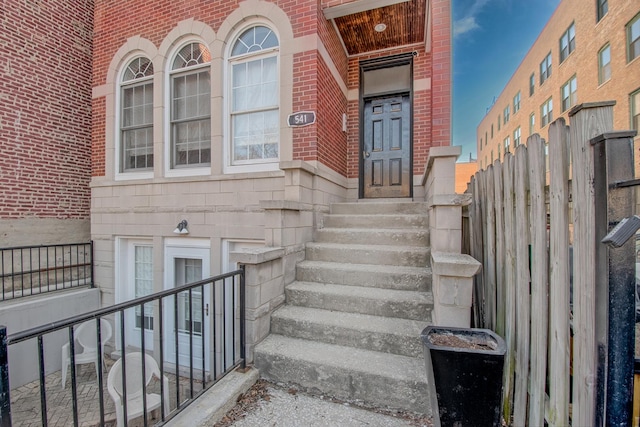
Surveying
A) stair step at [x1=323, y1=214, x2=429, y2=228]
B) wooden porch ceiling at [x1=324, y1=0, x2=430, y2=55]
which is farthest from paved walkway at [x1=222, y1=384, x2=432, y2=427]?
wooden porch ceiling at [x1=324, y1=0, x2=430, y2=55]

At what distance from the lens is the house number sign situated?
4.32 m

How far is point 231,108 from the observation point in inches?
194

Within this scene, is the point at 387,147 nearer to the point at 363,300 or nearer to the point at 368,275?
the point at 368,275

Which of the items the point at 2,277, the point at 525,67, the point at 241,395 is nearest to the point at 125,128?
the point at 2,277

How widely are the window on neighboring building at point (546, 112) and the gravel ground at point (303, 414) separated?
63.4 feet

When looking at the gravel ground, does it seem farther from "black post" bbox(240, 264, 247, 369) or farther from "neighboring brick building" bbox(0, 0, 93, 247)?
"neighboring brick building" bbox(0, 0, 93, 247)

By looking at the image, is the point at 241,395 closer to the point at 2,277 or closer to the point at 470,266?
the point at 470,266

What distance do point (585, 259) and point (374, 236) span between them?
270 cm

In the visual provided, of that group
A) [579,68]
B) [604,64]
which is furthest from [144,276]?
[579,68]

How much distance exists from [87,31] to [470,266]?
8520mm

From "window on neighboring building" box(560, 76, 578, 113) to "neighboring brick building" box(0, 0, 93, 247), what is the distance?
18.0 m

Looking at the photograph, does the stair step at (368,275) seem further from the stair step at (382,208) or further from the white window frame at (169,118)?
the white window frame at (169,118)

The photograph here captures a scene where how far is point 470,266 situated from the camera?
2301 mm

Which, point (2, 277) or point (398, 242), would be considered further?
point (2, 277)
